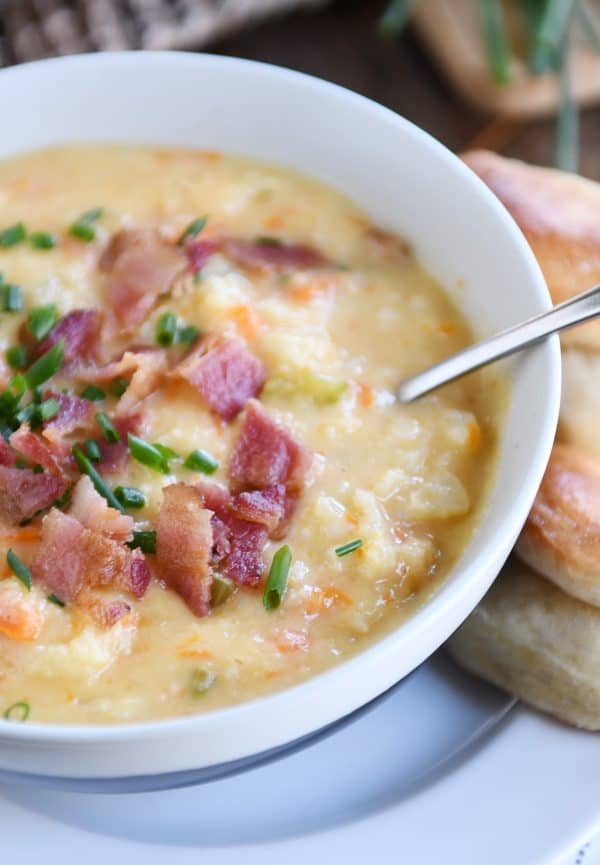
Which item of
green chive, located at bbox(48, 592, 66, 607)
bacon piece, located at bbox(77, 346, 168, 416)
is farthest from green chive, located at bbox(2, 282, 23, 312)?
green chive, located at bbox(48, 592, 66, 607)

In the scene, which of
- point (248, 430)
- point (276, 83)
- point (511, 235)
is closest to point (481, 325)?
point (511, 235)

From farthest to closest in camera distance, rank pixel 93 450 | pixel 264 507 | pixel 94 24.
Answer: pixel 94 24
pixel 93 450
pixel 264 507

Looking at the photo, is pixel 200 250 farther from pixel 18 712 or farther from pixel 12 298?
pixel 18 712

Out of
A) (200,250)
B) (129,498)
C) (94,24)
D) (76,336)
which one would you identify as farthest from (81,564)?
(94,24)

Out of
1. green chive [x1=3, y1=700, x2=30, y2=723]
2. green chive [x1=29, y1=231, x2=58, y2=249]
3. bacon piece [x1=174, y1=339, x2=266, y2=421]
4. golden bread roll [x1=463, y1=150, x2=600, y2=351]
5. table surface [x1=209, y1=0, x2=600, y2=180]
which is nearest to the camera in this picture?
green chive [x1=3, y1=700, x2=30, y2=723]

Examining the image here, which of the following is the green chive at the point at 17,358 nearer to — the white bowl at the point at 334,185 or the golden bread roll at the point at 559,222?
the white bowl at the point at 334,185

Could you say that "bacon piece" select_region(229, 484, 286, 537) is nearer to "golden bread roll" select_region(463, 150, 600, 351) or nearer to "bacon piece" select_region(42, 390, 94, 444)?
"bacon piece" select_region(42, 390, 94, 444)

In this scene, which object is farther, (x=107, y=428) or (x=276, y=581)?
(x=107, y=428)

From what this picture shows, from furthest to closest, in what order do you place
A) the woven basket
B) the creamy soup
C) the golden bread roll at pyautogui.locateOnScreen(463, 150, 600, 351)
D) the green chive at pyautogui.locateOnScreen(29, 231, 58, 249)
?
the woven basket → the green chive at pyautogui.locateOnScreen(29, 231, 58, 249) → the golden bread roll at pyautogui.locateOnScreen(463, 150, 600, 351) → the creamy soup
